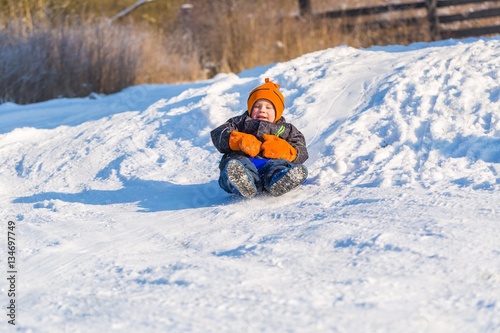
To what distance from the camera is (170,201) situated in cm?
530

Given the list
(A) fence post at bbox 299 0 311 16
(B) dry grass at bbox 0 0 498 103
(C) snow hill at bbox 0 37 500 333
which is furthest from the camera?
(A) fence post at bbox 299 0 311 16

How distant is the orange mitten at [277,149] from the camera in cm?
504

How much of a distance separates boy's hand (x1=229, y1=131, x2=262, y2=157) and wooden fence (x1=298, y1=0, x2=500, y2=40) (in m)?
11.1

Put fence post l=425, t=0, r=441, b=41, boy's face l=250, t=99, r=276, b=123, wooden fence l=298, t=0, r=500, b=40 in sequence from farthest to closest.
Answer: fence post l=425, t=0, r=441, b=41 < wooden fence l=298, t=0, r=500, b=40 < boy's face l=250, t=99, r=276, b=123

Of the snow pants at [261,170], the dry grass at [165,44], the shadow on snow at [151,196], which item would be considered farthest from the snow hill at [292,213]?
the dry grass at [165,44]

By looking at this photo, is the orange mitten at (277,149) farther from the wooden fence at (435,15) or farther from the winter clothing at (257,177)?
the wooden fence at (435,15)

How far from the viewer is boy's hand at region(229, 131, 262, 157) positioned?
16.3 feet

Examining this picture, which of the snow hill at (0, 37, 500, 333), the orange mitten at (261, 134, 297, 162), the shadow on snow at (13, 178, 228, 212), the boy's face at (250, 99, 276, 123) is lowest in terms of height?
the shadow on snow at (13, 178, 228, 212)

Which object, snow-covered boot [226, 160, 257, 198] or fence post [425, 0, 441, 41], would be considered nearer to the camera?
snow-covered boot [226, 160, 257, 198]

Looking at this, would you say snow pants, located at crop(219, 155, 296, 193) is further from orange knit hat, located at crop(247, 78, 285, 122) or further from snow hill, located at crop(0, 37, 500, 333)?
orange knit hat, located at crop(247, 78, 285, 122)

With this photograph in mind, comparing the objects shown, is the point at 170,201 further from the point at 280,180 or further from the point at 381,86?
the point at 381,86

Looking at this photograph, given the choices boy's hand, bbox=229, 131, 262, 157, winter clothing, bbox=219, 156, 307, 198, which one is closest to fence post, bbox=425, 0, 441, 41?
boy's hand, bbox=229, 131, 262, 157

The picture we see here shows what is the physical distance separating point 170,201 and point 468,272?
2.37 metres

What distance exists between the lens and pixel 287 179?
477 centimetres
